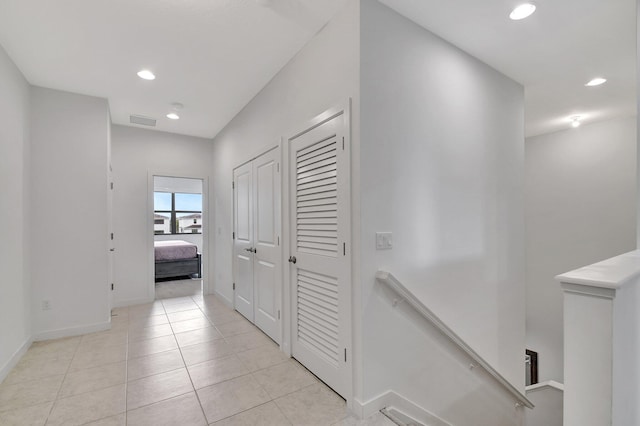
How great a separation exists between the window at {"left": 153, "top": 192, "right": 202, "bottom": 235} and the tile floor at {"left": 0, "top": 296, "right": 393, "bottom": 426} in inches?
241

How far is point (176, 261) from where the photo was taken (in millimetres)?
6383

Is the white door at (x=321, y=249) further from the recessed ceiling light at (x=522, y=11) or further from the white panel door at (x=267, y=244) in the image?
the recessed ceiling light at (x=522, y=11)

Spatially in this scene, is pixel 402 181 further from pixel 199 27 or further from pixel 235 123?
pixel 235 123

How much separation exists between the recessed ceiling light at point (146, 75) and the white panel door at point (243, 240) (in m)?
1.34

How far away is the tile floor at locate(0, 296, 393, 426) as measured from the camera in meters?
1.91

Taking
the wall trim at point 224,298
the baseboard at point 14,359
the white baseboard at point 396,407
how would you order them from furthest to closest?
the wall trim at point 224,298 → the baseboard at point 14,359 → the white baseboard at point 396,407

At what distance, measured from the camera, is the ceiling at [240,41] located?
2.06 meters

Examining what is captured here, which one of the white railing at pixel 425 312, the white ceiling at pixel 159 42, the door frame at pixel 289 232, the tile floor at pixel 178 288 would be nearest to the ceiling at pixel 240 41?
the white ceiling at pixel 159 42

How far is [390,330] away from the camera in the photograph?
6.57 feet

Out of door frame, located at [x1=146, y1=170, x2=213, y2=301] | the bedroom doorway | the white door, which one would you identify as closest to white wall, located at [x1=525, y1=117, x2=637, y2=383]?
the white door

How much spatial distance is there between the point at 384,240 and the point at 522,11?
76.4 inches

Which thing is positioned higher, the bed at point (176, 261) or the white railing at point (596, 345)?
the white railing at point (596, 345)

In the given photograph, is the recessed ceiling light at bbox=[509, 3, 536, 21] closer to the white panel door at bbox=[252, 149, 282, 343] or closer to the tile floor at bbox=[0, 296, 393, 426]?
the white panel door at bbox=[252, 149, 282, 343]

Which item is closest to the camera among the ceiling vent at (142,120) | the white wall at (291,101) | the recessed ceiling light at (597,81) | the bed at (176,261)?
the white wall at (291,101)
